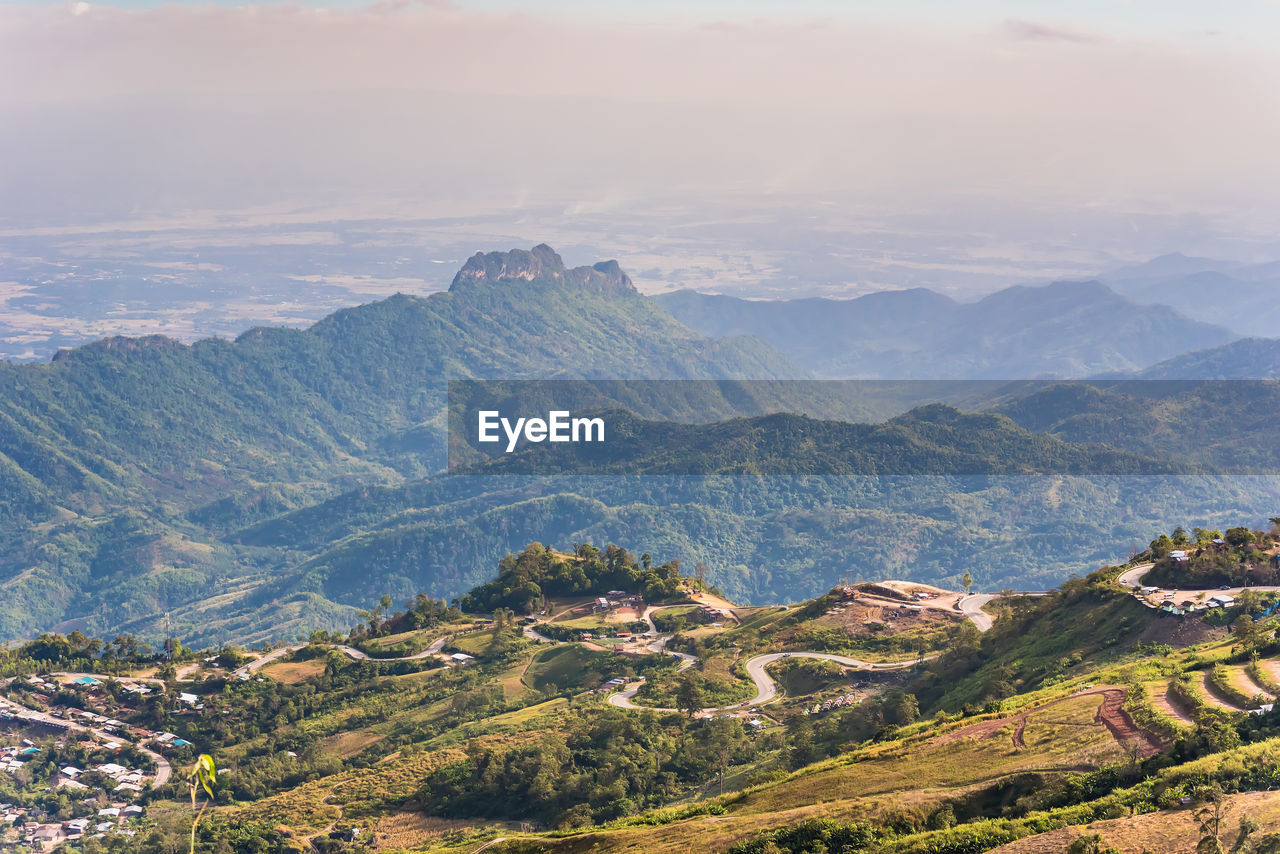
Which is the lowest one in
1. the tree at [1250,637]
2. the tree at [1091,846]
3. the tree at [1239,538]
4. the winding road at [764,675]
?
the winding road at [764,675]

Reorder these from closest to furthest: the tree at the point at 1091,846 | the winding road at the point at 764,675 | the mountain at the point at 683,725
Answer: the tree at the point at 1091,846 < the mountain at the point at 683,725 < the winding road at the point at 764,675

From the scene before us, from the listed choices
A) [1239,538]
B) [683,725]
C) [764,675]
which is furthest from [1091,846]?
[764,675]

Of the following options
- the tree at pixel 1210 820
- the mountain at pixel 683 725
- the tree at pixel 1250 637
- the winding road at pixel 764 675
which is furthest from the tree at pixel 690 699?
the tree at pixel 1210 820

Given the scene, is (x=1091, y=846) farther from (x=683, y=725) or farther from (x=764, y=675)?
(x=764, y=675)

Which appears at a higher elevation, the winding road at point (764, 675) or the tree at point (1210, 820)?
→ the tree at point (1210, 820)

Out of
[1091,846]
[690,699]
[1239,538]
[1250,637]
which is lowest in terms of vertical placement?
[690,699]

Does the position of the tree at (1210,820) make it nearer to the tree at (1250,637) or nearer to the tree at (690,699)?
the tree at (1250,637)

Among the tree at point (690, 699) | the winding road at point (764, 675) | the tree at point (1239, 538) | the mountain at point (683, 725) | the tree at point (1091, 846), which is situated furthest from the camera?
the winding road at point (764, 675)

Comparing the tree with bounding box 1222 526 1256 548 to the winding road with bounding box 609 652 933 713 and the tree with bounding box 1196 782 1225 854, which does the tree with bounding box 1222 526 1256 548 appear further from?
the tree with bounding box 1196 782 1225 854

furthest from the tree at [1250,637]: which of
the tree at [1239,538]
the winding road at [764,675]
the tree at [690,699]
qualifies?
the tree at [690,699]

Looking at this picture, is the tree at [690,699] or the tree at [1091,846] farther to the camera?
the tree at [690,699]

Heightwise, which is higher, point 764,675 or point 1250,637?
point 1250,637
